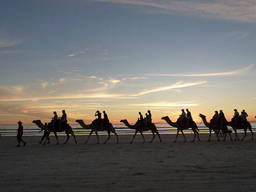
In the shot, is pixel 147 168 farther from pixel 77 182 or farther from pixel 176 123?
pixel 176 123

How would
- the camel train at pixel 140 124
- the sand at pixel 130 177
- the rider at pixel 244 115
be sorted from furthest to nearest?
1. the rider at pixel 244 115
2. the camel train at pixel 140 124
3. the sand at pixel 130 177

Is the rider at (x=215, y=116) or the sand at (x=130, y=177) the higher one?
the rider at (x=215, y=116)

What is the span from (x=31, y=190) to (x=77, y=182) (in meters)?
1.15

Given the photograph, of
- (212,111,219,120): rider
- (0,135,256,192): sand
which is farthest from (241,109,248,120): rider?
(0,135,256,192): sand

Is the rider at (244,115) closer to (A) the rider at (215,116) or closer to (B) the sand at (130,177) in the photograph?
(A) the rider at (215,116)

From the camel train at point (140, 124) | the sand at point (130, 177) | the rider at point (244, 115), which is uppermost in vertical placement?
the rider at point (244, 115)

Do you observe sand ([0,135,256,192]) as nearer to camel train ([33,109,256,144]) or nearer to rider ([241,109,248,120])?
camel train ([33,109,256,144])

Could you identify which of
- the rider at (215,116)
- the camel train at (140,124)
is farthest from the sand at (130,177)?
the rider at (215,116)

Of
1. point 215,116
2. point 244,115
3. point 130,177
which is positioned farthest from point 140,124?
point 130,177

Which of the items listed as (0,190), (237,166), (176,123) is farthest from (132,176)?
(176,123)

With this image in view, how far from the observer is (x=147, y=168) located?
9.15 m

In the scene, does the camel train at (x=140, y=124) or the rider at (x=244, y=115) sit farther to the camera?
the rider at (x=244, y=115)

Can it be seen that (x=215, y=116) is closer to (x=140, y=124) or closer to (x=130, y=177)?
(x=140, y=124)

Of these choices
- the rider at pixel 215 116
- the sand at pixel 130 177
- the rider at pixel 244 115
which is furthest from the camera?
the rider at pixel 244 115
